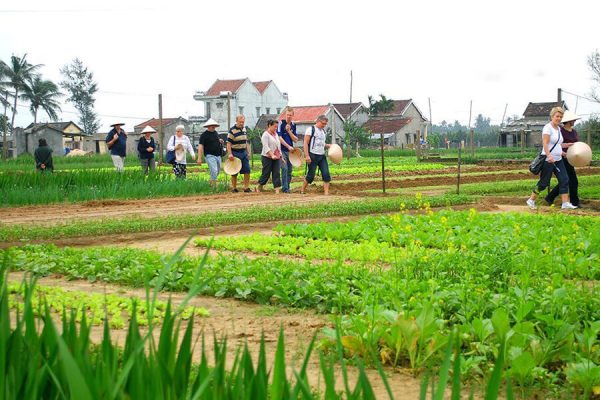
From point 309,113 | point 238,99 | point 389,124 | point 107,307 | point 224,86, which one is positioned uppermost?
point 224,86

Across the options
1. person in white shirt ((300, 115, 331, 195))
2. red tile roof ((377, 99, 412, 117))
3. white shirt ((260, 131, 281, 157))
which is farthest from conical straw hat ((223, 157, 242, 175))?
red tile roof ((377, 99, 412, 117))

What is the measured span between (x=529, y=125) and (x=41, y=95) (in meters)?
46.6

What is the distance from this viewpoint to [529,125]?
269ft

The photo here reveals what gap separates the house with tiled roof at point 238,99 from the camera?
90125 mm

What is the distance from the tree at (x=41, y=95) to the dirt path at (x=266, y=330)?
82394mm

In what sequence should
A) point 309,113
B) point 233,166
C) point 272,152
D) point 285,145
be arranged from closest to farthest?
point 272,152, point 285,145, point 233,166, point 309,113

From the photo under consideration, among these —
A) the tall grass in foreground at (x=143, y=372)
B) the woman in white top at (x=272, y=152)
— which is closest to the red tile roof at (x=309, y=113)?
the woman in white top at (x=272, y=152)

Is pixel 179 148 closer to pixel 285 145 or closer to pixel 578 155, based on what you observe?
pixel 285 145

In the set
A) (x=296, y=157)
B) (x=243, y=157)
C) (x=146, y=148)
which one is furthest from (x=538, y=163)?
(x=146, y=148)

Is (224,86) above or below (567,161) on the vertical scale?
above

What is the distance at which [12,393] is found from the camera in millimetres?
2527

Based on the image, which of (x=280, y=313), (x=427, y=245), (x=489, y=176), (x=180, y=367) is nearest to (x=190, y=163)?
(x=489, y=176)

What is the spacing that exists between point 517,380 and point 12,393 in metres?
2.87

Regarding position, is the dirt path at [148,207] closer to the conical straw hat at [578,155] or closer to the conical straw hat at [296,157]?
the conical straw hat at [296,157]
